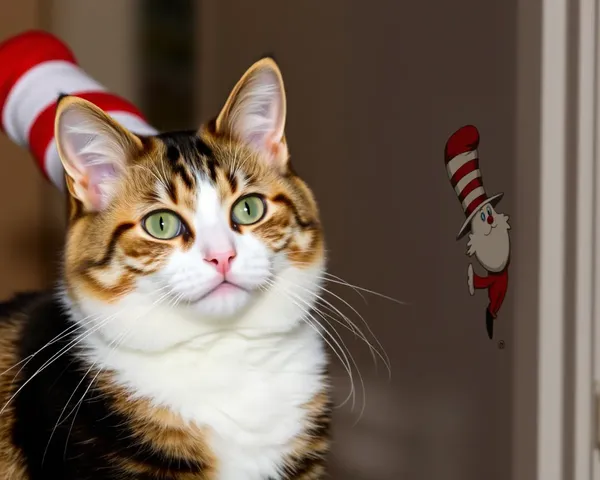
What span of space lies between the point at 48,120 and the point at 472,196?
0.57 meters

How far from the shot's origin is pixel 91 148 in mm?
929

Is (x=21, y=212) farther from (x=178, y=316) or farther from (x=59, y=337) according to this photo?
(x=178, y=316)

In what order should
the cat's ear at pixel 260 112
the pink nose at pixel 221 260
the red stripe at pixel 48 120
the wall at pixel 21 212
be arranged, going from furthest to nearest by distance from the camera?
the wall at pixel 21 212, the red stripe at pixel 48 120, the cat's ear at pixel 260 112, the pink nose at pixel 221 260

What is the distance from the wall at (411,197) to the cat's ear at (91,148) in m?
0.36

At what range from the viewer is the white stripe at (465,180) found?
972 millimetres

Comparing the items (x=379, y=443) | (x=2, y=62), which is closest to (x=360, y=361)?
(x=379, y=443)

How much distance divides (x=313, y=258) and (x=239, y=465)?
25 centimetres

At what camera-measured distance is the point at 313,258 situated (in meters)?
0.98

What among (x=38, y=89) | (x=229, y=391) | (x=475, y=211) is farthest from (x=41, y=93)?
(x=475, y=211)

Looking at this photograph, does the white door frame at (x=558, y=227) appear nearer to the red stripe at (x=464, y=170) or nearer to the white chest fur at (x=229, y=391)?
the red stripe at (x=464, y=170)

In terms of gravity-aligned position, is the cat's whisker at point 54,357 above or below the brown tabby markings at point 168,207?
below

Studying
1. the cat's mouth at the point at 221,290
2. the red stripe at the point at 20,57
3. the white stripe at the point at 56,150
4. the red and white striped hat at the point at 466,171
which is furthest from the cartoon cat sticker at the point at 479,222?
the red stripe at the point at 20,57

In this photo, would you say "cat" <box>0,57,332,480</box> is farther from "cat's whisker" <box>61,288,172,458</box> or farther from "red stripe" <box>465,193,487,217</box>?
"red stripe" <box>465,193,487,217</box>

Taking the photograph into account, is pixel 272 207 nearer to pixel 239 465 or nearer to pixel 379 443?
pixel 239 465
